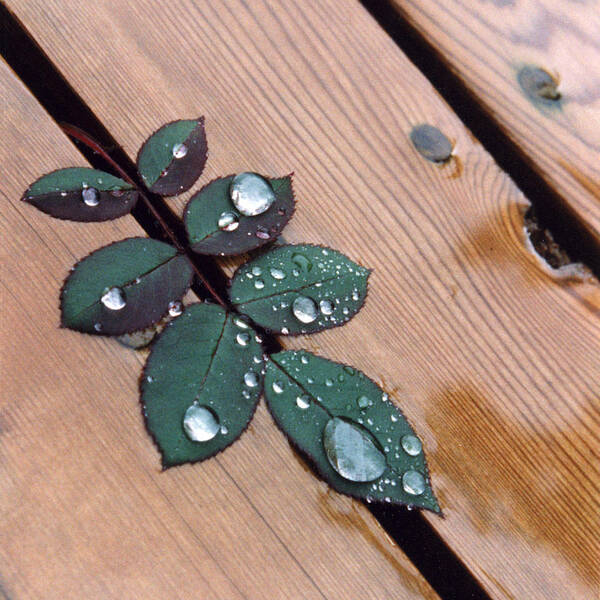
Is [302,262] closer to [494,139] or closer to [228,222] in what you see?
[228,222]

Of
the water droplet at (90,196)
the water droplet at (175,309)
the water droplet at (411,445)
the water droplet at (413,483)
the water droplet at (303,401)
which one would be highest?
the water droplet at (90,196)

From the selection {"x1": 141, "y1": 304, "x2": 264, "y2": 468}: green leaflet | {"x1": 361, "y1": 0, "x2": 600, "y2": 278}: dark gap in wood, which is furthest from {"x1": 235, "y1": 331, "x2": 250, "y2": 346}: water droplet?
{"x1": 361, "y1": 0, "x2": 600, "y2": 278}: dark gap in wood

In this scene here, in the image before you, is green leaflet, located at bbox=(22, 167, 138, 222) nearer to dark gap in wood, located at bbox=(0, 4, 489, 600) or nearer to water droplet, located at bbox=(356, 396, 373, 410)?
dark gap in wood, located at bbox=(0, 4, 489, 600)

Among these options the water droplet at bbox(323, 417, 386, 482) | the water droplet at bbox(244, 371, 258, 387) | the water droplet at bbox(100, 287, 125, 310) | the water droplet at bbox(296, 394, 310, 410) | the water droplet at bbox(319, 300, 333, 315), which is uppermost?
the water droplet at bbox(100, 287, 125, 310)

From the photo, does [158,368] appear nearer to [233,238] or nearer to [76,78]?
[233,238]

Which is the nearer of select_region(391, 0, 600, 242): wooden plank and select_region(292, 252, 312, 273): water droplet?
select_region(292, 252, 312, 273): water droplet

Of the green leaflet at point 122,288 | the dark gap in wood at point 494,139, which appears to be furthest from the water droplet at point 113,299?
the dark gap in wood at point 494,139

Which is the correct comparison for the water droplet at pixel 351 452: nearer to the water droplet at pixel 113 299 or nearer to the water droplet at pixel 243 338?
the water droplet at pixel 243 338
